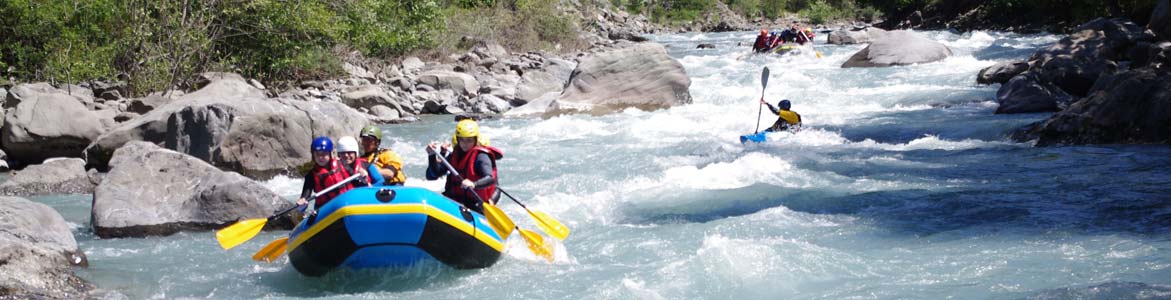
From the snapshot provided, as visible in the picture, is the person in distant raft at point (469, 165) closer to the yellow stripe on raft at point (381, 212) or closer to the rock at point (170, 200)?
the yellow stripe on raft at point (381, 212)

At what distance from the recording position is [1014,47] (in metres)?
23.1

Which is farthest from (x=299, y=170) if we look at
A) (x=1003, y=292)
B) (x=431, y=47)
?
(x=431, y=47)

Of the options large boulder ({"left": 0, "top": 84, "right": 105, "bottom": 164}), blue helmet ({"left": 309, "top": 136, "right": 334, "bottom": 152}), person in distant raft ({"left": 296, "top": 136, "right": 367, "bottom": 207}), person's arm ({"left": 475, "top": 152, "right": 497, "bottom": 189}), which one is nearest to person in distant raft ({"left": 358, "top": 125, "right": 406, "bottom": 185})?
person in distant raft ({"left": 296, "top": 136, "right": 367, "bottom": 207})

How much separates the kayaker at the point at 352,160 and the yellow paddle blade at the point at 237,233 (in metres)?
0.65

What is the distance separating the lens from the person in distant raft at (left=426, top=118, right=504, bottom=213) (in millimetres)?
6730

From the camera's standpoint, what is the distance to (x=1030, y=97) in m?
13.5

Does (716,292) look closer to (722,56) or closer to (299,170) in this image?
(299,170)

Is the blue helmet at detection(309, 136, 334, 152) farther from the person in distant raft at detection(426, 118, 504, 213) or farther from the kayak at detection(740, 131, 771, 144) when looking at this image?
the kayak at detection(740, 131, 771, 144)

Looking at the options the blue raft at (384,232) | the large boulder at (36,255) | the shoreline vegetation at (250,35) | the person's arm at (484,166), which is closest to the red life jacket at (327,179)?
the blue raft at (384,232)

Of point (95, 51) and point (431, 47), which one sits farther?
point (431, 47)

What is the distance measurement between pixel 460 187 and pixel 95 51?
9362 mm

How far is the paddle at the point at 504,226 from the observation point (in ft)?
21.1

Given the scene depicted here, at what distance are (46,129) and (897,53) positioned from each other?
1505cm

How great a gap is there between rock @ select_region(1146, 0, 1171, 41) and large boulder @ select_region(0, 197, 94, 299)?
14.3 meters
